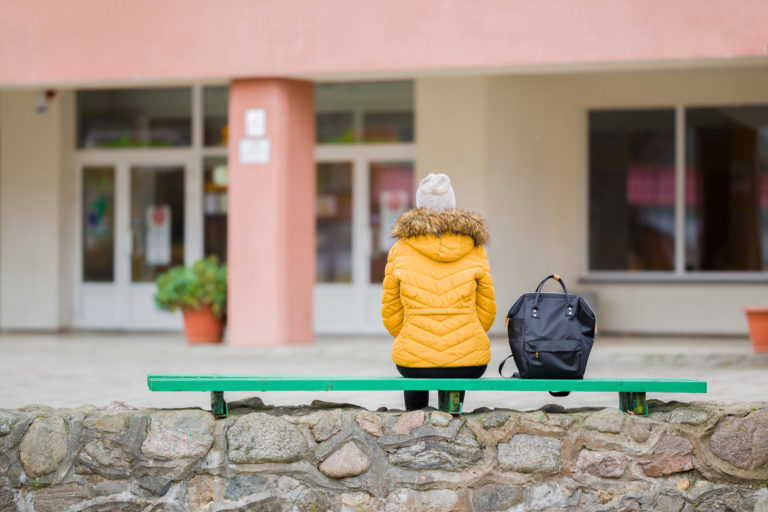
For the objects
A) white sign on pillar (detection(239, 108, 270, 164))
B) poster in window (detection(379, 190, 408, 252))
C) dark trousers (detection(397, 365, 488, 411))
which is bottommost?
dark trousers (detection(397, 365, 488, 411))

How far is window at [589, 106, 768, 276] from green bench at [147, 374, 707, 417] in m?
7.84

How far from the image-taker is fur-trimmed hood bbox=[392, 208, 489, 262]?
5285 mm

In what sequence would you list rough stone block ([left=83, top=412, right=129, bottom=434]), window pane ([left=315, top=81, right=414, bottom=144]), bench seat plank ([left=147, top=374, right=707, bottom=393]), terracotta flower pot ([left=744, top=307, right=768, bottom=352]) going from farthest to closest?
1. window pane ([left=315, top=81, right=414, bottom=144])
2. terracotta flower pot ([left=744, top=307, right=768, bottom=352])
3. rough stone block ([left=83, top=412, right=129, bottom=434])
4. bench seat plank ([left=147, top=374, right=707, bottom=393])

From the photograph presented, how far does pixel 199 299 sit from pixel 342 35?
330 centimetres

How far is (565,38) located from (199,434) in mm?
5962

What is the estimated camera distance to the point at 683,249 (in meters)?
12.8

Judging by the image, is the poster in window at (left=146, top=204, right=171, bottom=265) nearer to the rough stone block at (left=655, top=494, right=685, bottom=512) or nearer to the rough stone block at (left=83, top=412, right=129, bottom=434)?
the rough stone block at (left=83, top=412, right=129, bottom=434)

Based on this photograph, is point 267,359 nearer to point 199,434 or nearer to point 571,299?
point 199,434

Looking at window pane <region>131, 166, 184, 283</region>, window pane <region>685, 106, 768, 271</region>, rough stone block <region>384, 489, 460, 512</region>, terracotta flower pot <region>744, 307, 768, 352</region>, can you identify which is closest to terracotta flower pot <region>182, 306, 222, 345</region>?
window pane <region>131, 166, 184, 283</region>

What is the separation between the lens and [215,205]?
44.3ft

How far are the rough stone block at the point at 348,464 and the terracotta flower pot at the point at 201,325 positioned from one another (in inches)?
251

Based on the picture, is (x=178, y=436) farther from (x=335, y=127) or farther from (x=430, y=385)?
(x=335, y=127)

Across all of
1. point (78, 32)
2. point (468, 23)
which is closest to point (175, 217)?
point (78, 32)

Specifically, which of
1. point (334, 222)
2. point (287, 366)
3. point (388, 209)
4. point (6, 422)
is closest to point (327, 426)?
point (6, 422)
